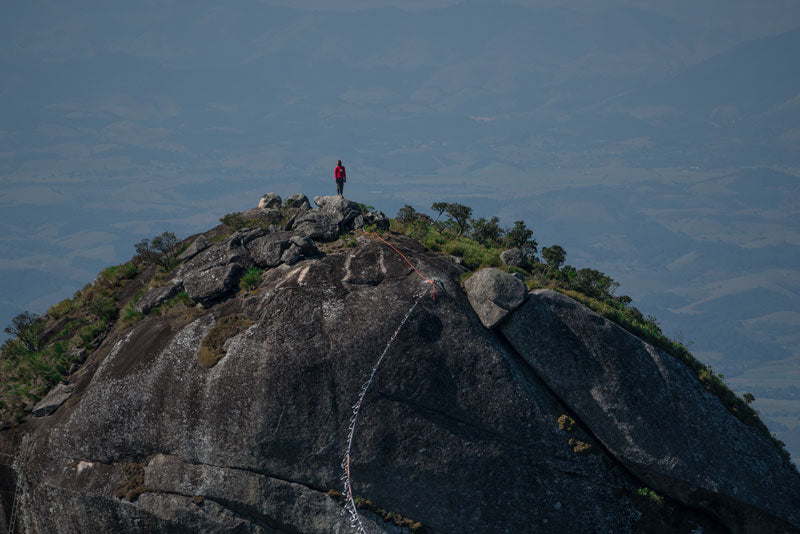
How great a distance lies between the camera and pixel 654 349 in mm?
26984

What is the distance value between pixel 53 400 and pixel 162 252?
11.4 m

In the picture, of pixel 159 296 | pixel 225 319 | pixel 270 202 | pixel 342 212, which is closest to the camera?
pixel 225 319

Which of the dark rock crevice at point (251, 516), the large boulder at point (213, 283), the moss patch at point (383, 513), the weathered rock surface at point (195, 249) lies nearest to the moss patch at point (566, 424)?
the moss patch at point (383, 513)

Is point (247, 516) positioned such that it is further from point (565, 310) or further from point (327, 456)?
point (565, 310)

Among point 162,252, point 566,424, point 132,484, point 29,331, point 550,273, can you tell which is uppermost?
point 162,252

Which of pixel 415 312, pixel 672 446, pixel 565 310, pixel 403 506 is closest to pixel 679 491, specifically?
pixel 672 446

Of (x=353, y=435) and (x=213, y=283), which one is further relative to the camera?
(x=213, y=283)

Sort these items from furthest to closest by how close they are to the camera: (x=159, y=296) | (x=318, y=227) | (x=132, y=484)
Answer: (x=318, y=227)
(x=159, y=296)
(x=132, y=484)

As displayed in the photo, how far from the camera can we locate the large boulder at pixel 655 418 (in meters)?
24.5

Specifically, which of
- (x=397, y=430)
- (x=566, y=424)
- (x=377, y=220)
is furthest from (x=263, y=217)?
(x=566, y=424)

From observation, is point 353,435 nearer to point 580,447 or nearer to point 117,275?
point 580,447

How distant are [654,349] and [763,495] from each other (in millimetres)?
7537

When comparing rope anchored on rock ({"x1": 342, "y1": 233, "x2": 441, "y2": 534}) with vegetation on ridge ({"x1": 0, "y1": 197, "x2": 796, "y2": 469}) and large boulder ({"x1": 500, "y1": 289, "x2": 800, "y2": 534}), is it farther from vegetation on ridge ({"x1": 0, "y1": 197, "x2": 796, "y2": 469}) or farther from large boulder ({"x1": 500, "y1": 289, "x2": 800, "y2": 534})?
vegetation on ridge ({"x1": 0, "y1": 197, "x2": 796, "y2": 469})

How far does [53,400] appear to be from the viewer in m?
28.2
